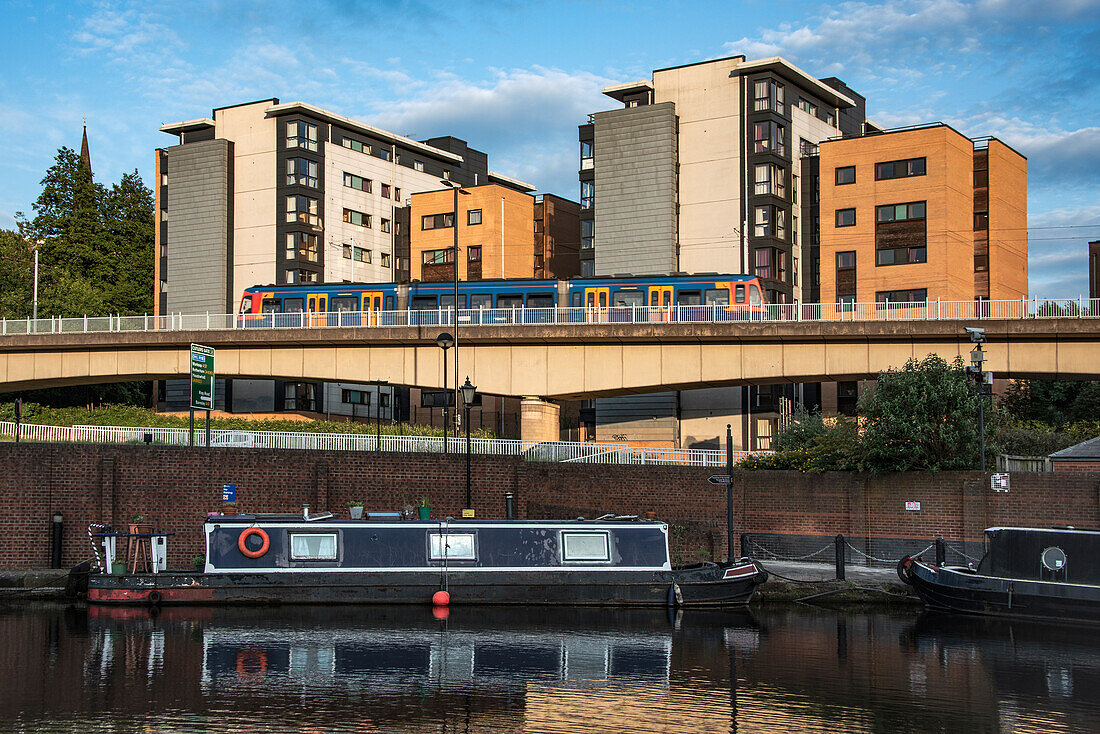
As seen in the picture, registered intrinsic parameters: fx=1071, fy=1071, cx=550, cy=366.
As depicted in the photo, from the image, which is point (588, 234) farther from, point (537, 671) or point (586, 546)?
point (537, 671)

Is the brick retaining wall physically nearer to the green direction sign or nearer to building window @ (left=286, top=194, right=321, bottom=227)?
the green direction sign

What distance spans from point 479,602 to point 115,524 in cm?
1179

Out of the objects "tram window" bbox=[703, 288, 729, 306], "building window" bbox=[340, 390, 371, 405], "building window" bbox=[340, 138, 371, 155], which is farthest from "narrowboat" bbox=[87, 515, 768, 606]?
"building window" bbox=[340, 138, 371, 155]

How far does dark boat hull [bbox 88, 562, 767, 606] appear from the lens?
92.4 ft

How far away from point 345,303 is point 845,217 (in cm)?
2826

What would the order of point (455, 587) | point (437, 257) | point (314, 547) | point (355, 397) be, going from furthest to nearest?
point (437, 257) < point (355, 397) < point (314, 547) < point (455, 587)

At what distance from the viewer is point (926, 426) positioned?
3228 cm

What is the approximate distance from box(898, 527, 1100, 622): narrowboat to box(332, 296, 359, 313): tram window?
3056 cm

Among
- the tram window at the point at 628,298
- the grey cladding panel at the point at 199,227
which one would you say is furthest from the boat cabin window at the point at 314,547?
the grey cladding panel at the point at 199,227

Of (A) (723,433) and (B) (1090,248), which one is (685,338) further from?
(B) (1090,248)

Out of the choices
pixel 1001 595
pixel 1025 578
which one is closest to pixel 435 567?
pixel 1001 595

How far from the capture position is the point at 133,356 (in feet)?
168

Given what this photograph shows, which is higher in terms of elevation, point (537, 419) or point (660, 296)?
point (660, 296)

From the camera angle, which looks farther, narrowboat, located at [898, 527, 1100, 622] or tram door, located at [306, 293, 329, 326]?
tram door, located at [306, 293, 329, 326]
